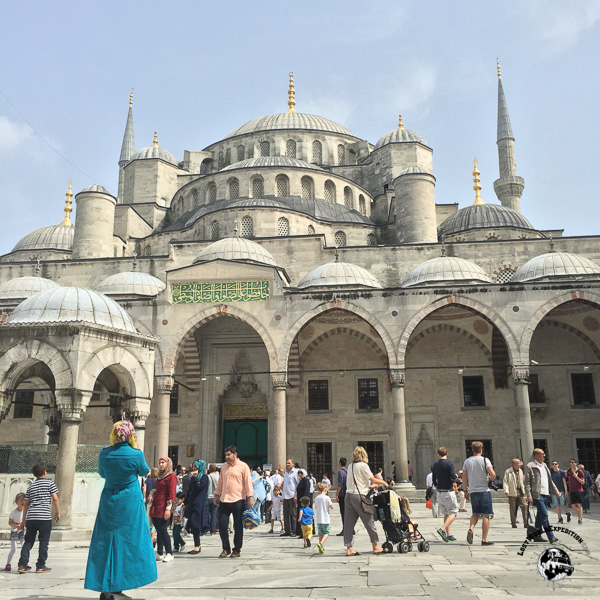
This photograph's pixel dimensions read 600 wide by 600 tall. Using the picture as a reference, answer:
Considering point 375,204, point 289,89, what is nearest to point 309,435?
point 375,204

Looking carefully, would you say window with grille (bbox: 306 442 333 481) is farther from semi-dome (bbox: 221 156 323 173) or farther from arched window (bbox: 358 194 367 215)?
semi-dome (bbox: 221 156 323 173)

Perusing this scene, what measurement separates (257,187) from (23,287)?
29.7ft

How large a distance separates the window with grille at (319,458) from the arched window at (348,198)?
31.8 feet

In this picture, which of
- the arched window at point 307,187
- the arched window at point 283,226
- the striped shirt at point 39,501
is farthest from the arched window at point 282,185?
the striped shirt at point 39,501

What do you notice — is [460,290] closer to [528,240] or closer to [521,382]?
[521,382]

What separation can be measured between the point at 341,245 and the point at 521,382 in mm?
8756

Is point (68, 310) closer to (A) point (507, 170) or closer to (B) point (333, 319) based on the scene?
(B) point (333, 319)

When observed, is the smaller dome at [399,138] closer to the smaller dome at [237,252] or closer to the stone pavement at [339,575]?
the smaller dome at [237,252]

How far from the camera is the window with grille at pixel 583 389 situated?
18.8 meters

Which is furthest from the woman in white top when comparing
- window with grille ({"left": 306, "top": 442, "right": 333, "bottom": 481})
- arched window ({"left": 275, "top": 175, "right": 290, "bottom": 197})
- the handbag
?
arched window ({"left": 275, "top": 175, "right": 290, "bottom": 197})

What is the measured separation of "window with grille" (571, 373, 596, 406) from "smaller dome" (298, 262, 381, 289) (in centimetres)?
644

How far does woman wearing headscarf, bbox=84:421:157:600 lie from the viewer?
3730 millimetres

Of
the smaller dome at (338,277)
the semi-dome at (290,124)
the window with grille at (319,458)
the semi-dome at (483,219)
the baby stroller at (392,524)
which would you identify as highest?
the semi-dome at (290,124)

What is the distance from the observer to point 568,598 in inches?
149
